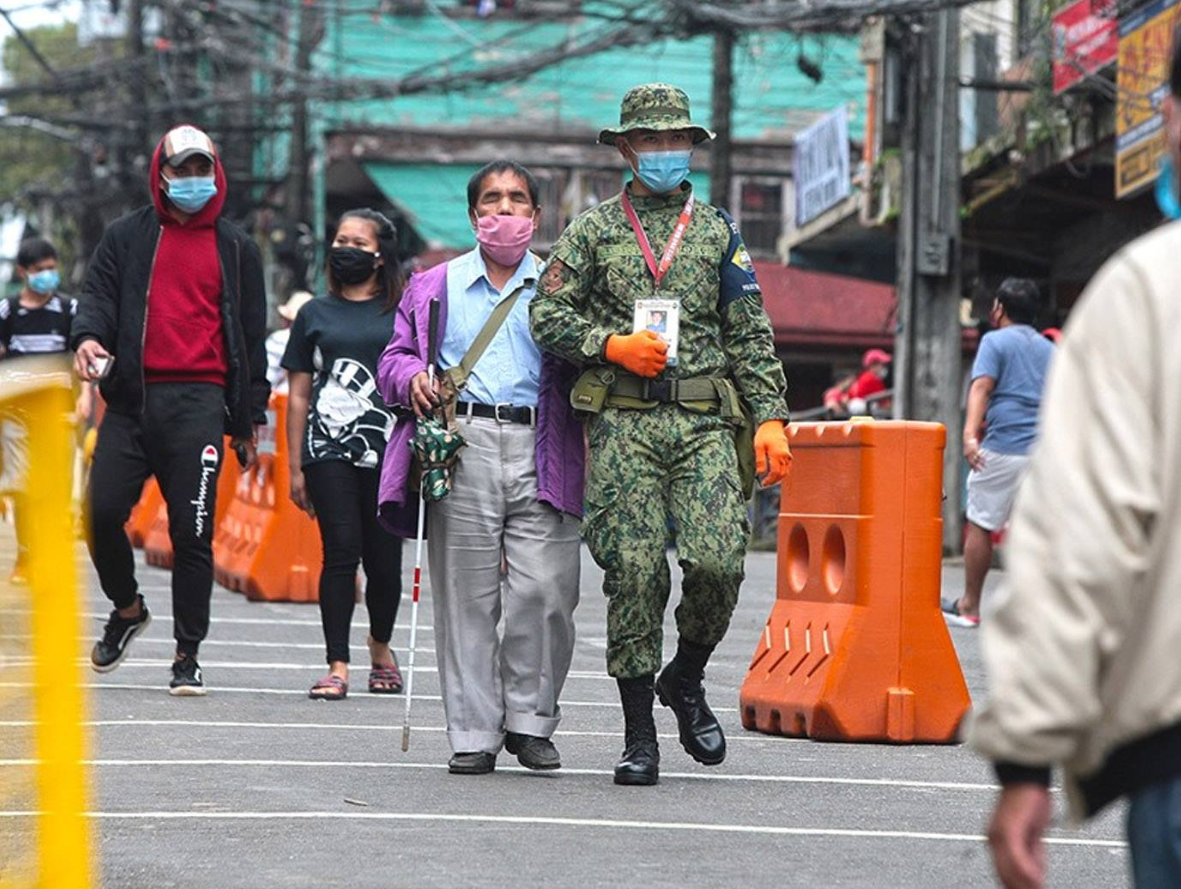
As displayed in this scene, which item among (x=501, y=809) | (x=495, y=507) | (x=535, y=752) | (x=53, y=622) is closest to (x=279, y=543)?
(x=495, y=507)

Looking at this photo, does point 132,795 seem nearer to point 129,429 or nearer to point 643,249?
point 643,249

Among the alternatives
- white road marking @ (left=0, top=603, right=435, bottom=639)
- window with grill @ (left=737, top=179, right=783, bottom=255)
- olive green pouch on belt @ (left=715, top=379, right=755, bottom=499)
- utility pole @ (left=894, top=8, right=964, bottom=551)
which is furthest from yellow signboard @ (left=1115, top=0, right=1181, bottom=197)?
window with grill @ (left=737, top=179, right=783, bottom=255)

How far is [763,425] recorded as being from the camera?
7.59 m

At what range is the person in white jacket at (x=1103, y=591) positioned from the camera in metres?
2.99

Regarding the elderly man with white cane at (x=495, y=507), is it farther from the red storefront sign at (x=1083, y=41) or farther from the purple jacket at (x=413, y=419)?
the red storefront sign at (x=1083, y=41)

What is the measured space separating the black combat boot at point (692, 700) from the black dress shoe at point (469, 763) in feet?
1.97

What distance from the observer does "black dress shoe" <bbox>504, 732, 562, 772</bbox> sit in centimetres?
777

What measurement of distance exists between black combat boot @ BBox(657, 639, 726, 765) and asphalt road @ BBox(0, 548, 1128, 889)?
102 millimetres

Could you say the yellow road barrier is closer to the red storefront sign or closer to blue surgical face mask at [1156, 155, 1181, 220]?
blue surgical face mask at [1156, 155, 1181, 220]

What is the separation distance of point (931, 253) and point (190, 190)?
1279 cm

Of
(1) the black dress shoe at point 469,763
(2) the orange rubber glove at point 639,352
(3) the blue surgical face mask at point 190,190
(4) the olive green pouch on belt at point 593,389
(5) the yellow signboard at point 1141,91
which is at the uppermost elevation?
(5) the yellow signboard at point 1141,91

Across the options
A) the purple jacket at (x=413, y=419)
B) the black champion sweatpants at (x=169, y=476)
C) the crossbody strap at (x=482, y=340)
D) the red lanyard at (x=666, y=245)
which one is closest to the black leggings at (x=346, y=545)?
the black champion sweatpants at (x=169, y=476)

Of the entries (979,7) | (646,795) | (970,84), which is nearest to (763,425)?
(646,795)

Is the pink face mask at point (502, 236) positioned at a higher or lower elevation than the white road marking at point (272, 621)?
higher
